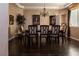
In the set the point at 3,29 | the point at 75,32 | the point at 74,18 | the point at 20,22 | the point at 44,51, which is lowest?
the point at 44,51

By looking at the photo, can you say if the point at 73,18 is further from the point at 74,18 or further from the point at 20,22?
the point at 20,22

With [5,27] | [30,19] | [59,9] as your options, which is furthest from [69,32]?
[5,27]

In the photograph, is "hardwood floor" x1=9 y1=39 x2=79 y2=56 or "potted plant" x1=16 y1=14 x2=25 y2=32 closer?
"hardwood floor" x1=9 y1=39 x2=79 y2=56

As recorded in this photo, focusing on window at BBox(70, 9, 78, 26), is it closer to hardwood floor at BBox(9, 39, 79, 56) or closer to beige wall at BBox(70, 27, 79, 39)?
beige wall at BBox(70, 27, 79, 39)

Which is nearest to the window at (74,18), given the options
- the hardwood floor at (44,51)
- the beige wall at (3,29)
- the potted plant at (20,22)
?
the potted plant at (20,22)

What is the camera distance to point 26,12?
42.9 ft

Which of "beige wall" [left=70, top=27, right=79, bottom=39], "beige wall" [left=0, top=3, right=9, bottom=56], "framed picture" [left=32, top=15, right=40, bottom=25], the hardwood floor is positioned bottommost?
the hardwood floor

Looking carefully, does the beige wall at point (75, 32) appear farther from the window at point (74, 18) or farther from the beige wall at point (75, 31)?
the window at point (74, 18)

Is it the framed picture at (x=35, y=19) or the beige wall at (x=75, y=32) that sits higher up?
the framed picture at (x=35, y=19)

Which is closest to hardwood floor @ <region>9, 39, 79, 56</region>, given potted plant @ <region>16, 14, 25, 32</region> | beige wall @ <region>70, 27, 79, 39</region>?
beige wall @ <region>70, 27, 79, 39</region>

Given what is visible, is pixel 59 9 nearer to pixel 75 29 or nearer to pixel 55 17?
pixel 55 17

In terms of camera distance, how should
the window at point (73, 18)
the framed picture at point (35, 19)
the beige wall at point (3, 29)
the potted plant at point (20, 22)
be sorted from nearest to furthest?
1. the beige wall at point (3, 29)
2. the window at point (73, 18)
3. the potted plant at point (20, 22)
4. the framed picture at point (35, 19)

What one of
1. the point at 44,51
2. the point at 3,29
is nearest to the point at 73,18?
the point at 44,51

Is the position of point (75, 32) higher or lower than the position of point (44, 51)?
higher
